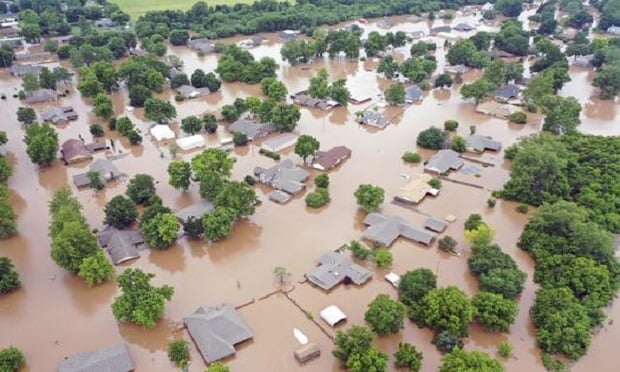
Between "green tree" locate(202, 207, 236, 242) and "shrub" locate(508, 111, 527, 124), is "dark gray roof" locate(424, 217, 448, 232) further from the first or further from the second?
"shrub" locate(508, 111, 527, 124)

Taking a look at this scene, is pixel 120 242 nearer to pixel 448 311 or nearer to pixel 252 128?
pixel 252 128

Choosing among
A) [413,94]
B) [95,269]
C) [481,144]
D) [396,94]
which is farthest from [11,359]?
[413,94]

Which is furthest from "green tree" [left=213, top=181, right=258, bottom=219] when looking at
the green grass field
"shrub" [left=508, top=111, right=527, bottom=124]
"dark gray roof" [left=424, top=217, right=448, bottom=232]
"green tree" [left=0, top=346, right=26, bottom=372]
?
the green grass field

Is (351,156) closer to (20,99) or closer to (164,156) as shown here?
(164,156)

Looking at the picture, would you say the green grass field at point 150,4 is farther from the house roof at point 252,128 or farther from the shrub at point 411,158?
the shrub at point 411,158

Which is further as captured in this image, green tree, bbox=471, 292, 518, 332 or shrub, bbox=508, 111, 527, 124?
shrub, bbox=508, 111, 527, 124

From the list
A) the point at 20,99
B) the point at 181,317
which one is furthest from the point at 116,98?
the point at 181,317
